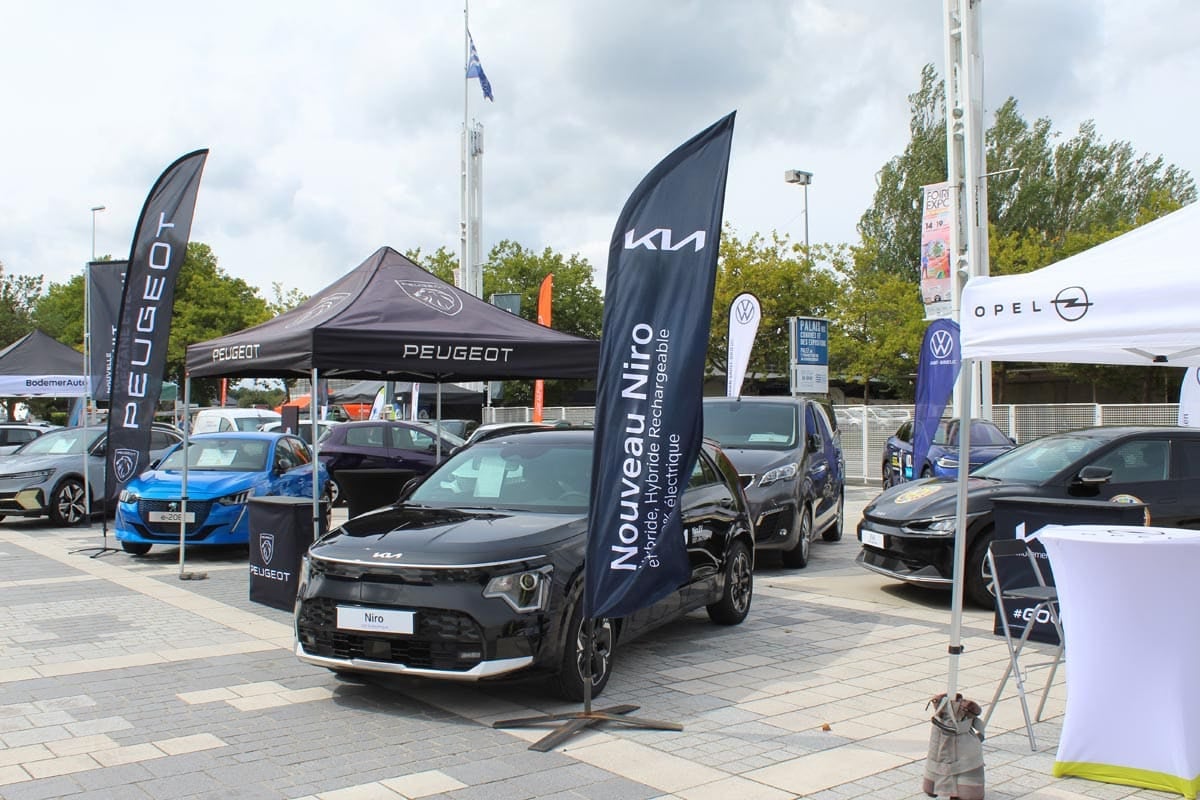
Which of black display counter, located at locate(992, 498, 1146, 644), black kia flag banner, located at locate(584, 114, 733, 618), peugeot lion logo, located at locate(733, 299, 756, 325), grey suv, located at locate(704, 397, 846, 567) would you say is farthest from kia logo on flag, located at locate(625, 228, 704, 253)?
peugeot lion logo, located at locate(733, 299, 756, 325)

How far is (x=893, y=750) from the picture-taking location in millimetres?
5207

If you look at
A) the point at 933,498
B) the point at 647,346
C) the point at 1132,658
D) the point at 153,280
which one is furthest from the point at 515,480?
the point at 153,280

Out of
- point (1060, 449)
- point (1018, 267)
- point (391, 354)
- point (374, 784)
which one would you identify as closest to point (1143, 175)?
point (1018, 267)

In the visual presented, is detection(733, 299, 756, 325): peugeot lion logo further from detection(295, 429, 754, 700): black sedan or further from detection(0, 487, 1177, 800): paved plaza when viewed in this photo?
detection(295, 429, 754, 700): black sedan

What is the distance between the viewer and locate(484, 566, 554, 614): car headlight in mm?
5523

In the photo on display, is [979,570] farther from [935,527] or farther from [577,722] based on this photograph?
[577,722]

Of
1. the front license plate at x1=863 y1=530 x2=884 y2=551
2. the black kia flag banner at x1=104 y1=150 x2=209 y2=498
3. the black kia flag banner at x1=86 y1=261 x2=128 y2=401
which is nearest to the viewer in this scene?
the front license plate at x1=863 y1=530 x2=884 y2=551

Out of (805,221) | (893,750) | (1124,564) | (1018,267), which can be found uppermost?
→ (805,221)

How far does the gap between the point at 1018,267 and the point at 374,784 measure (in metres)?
40.5

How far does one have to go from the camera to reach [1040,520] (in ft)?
21.7

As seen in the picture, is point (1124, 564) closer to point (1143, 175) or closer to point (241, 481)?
point (241, 481)

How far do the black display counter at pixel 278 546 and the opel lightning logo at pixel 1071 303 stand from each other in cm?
588

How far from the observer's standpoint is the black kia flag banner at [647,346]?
214 inches

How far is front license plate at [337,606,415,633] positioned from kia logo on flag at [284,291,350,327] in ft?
12.4
